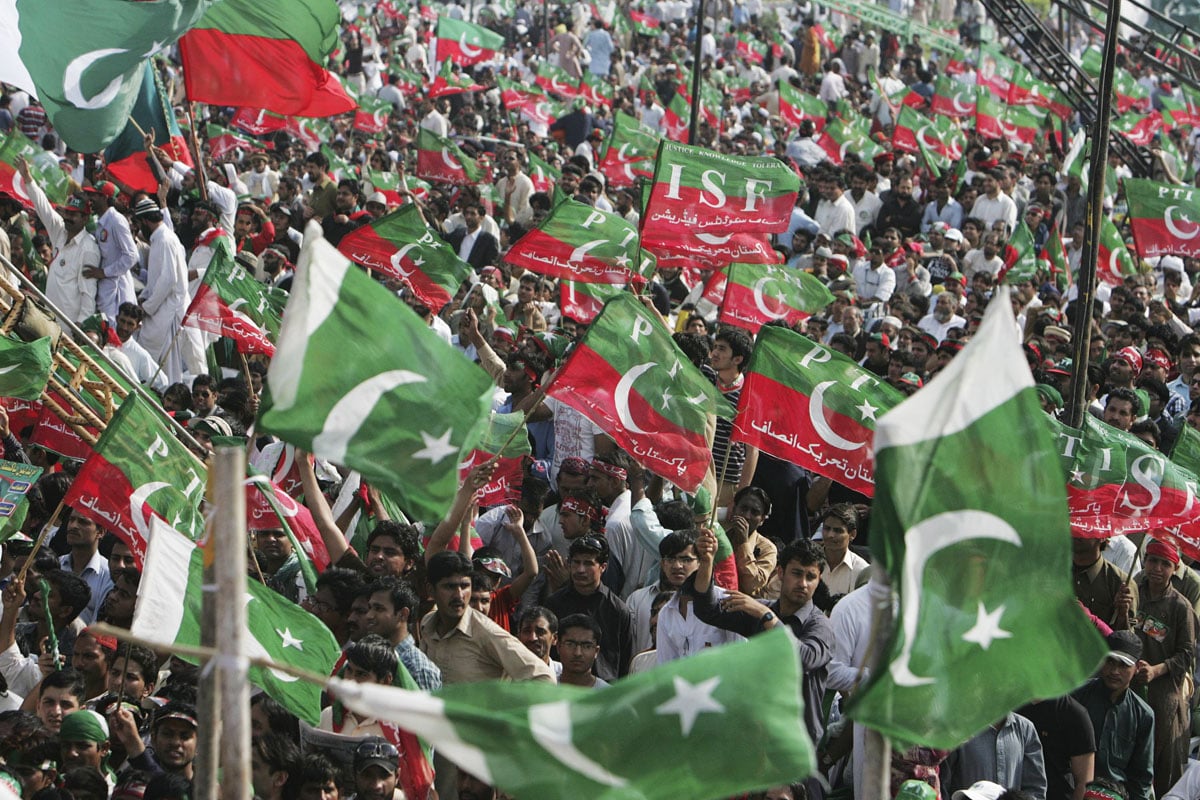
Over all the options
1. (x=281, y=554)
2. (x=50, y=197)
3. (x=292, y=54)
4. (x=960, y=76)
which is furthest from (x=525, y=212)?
(x=960, y=76)

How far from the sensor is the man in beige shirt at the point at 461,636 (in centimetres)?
710

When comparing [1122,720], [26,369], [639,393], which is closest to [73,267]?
[26,369]

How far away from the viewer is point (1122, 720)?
25.3 feet

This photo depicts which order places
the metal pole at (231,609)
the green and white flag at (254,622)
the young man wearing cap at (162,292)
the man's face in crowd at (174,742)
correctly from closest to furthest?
the metal pole at (231,609) < the green and white flag at (254,622) < the man's face in crowd at (174,742) < the young man wearing cap at (162,292)

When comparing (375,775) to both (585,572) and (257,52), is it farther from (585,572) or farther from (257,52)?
(257,52)

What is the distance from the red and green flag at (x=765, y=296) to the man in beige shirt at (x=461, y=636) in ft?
17.7

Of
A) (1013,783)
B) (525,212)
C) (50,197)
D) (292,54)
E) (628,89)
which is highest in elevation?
(292,54)

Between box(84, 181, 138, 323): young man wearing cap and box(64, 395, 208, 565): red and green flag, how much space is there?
248 inches

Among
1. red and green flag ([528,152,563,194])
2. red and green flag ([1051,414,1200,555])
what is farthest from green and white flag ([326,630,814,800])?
red and green flag ([528,152,563,194])

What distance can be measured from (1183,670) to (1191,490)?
0.89 meters

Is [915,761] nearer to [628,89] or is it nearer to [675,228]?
[675,228]

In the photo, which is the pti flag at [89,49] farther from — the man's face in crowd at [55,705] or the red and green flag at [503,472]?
the man's face in crowd at [55,705]

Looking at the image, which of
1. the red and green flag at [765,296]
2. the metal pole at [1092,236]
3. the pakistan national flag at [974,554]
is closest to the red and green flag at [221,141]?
the red and green flag at [765,296]

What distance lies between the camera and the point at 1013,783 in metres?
6.94
